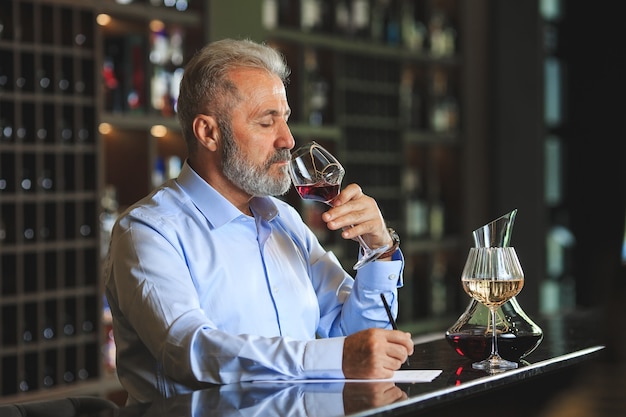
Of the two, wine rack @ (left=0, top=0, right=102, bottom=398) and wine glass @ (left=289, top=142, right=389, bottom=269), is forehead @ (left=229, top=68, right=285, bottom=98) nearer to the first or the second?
wine glass @ (left=289, top=142, right=389, bottom=269)

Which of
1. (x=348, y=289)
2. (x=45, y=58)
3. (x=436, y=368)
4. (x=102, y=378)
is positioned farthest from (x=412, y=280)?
(x=436, y=368)

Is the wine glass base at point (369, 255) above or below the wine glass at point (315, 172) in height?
below

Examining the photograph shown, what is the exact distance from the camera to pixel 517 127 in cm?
661

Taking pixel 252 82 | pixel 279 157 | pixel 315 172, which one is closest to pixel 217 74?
pixel 252 82

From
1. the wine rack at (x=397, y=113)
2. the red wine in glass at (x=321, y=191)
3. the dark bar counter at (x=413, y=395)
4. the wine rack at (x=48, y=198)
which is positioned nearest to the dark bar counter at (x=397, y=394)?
the dark bar counter at (x=413, y=395)

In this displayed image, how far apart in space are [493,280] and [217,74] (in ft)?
2.75

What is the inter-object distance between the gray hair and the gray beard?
100mm

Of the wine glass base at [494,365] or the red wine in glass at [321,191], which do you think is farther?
the red wine in glass at [321,191]

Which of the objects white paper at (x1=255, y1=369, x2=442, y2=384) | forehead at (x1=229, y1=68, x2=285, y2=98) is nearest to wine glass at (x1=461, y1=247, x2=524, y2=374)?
white paper at (x1=255, y1=369, x2=442, y2=384)

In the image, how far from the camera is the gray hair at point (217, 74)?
7.11 feet

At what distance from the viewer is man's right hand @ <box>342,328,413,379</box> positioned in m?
1.65

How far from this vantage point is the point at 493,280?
5.65ft

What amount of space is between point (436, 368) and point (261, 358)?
33cm

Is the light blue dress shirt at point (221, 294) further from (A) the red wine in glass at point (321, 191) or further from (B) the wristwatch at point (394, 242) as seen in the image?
(A) the red wine in glass at point (321, 191)
